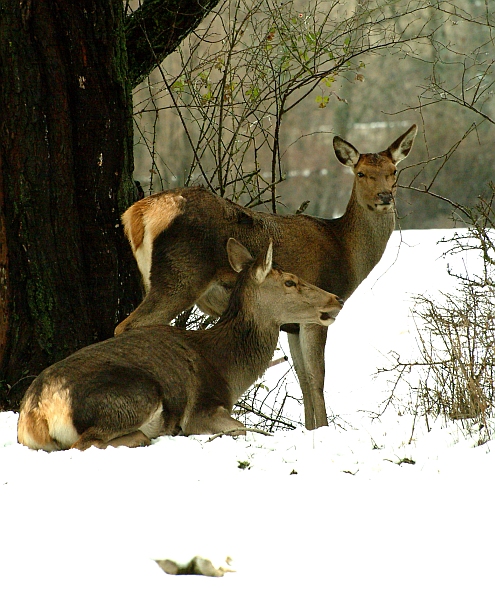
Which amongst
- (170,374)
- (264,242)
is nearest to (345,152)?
(264,242)

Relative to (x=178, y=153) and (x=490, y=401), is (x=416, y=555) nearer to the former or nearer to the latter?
(x=490, y=401)

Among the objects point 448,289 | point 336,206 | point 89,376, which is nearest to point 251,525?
point 89,376

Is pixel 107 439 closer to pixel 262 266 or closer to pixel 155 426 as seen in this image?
pixel 155 426

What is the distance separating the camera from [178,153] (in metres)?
32.3

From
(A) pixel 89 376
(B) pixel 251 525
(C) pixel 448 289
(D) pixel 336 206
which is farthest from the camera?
(D) pixel 336 206

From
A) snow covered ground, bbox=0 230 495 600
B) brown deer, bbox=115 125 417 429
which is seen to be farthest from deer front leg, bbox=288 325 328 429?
snow covered ground, bbox=0 230 495 600

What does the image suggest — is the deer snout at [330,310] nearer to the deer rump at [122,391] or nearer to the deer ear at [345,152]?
the deer rump at [122,391]

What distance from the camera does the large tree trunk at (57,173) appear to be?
7.20 metres

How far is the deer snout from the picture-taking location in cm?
715

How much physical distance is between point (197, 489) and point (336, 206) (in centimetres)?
3847

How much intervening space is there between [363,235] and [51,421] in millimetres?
3812

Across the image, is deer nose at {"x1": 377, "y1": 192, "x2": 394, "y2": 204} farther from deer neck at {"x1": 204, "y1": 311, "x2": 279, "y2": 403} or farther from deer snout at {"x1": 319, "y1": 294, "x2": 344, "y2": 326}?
deer neck at {"x1": 204, "y1": 311, "x2": 279, "y2": 403}

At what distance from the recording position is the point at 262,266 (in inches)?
273

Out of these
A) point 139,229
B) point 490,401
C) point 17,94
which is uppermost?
point 17,94
